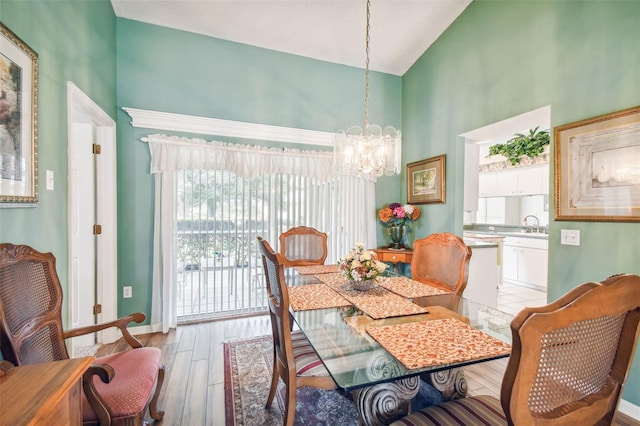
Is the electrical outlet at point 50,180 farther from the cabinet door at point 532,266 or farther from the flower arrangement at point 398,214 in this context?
the cabinet door at point 532,266

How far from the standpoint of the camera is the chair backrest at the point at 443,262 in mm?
2035

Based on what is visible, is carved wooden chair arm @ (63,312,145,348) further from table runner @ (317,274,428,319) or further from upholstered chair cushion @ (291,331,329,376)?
table runner @ (317,274,428,319)

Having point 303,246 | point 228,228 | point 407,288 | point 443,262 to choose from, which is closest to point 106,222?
point 228,228

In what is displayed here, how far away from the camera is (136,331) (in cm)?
301

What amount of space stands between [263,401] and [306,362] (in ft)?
2.36

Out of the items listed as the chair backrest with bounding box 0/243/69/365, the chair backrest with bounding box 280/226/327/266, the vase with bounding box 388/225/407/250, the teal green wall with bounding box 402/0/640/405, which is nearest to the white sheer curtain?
the vase with bounding box 388/225/407/250

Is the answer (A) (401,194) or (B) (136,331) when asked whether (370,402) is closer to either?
(B) (136,331)

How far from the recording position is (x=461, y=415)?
1.12 m

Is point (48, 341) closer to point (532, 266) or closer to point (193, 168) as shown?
point (193, 168)

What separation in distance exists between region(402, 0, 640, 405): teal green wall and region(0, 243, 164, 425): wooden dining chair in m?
2.91

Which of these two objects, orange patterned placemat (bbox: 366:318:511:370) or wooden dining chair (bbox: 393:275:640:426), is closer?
wooden dining chair (bbox: 393:275:640:426)

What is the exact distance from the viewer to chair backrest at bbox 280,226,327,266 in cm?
295

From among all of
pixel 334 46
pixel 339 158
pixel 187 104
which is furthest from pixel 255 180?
pixel 334 46

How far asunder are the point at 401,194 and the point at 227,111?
260cm
